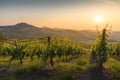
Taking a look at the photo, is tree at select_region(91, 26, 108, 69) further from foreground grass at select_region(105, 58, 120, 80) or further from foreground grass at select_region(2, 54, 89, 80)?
foreground grass at select_region(2, 54, 89, 80)

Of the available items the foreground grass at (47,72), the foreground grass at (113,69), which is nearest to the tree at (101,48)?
the foreground grass at (113,69)

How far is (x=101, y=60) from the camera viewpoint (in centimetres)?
3077

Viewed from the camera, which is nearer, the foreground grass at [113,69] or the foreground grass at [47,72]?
the foreground grass at [113,69]

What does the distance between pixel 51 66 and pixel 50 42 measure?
4.73 meters

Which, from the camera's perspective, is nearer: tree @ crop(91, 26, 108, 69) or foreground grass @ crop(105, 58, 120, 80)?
foreground grass @ crop(105, 58, 120, 80)

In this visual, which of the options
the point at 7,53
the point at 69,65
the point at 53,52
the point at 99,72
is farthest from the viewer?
the point at 7,53

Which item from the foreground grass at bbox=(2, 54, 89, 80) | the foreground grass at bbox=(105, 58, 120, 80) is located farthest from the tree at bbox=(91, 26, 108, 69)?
the foreground grass at bbox=(2, 54, 89, 80)

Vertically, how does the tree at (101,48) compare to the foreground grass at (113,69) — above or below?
above

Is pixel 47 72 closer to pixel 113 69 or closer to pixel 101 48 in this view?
pixel 101 48

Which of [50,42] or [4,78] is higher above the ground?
[50,42]

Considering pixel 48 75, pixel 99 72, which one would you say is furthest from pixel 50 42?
pixel 99 72

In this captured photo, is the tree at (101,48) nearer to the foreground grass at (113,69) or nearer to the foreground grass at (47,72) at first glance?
the foreground grass at (113,69)

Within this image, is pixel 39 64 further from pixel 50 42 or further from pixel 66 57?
pixel 66 57

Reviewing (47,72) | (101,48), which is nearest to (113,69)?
(101,48)
